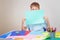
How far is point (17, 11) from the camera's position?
8.84ft

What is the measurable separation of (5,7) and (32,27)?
1.17 m

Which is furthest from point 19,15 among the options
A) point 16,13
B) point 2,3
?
point 2,3

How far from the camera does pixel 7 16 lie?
2.72 m

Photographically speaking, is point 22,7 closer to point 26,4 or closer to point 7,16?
point 26,4

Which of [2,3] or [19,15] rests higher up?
[2,3]

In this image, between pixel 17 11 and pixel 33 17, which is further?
pixel 17 11

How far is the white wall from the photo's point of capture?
8.73ft

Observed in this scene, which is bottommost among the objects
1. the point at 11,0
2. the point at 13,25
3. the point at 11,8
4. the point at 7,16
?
the point at 13,25

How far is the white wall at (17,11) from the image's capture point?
2.66 m

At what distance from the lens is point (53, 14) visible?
2.67m

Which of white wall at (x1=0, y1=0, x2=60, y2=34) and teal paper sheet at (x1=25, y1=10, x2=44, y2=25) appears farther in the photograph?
white wall at (x1=0, y1=0, x2=60, y2=34)

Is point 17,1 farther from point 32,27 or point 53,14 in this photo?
point 32,27

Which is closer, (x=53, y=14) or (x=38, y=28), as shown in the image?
(x=38, y=28)

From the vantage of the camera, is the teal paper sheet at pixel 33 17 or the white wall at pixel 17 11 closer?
the teal paper sheet at pixel 33 17
